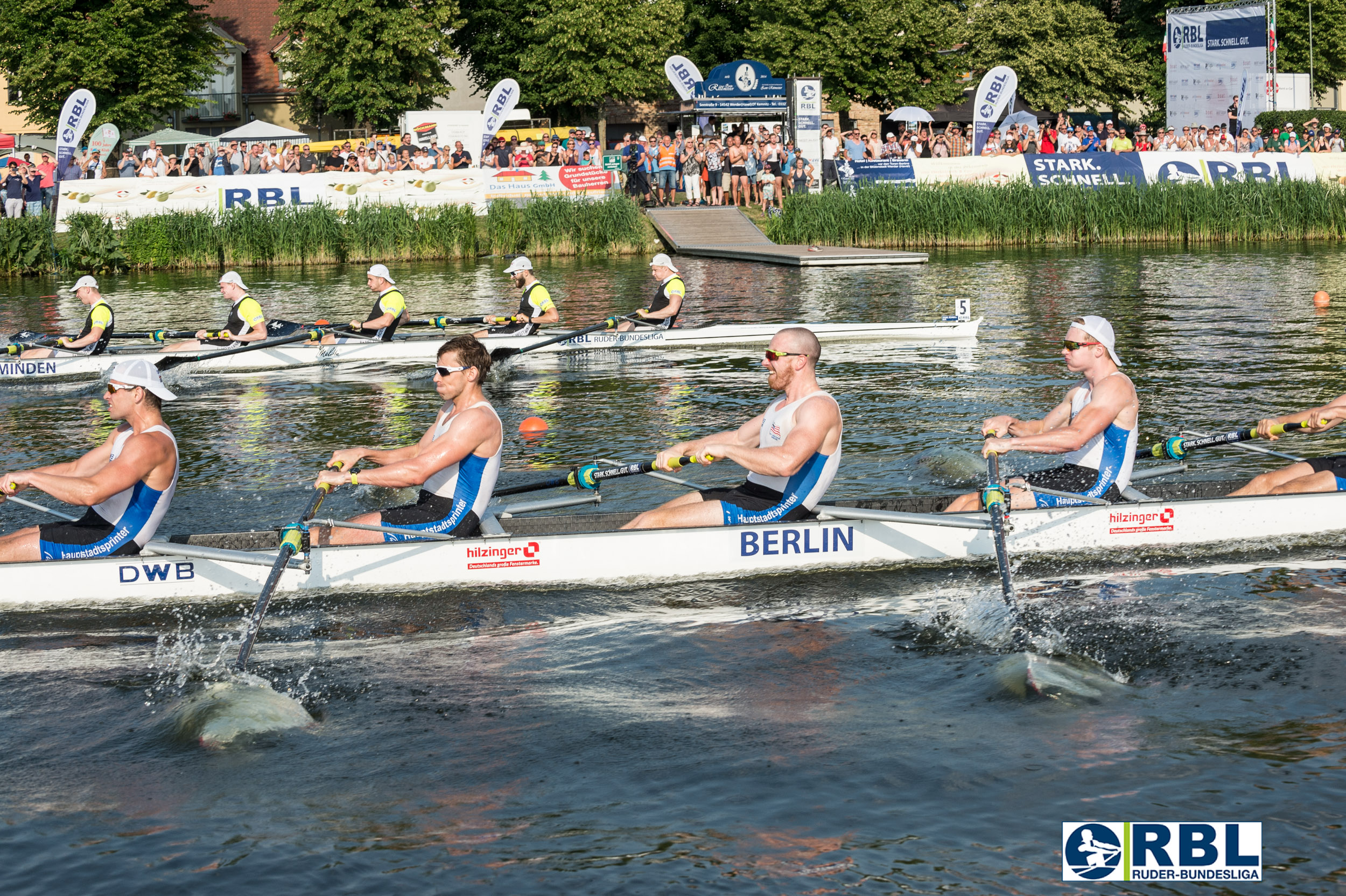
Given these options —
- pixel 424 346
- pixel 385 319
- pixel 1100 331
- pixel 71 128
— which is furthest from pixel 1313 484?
pixel 71 128

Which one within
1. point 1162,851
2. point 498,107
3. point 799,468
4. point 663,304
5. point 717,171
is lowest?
point 1162,851

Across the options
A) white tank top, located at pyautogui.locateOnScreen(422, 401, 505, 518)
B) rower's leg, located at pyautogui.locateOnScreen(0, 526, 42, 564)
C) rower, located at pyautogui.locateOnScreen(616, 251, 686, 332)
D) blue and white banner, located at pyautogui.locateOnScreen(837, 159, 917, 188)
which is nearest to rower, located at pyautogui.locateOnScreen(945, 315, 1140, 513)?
white tank top, located at pyautogui.locateOnScreen(422, 401, 505, 518)

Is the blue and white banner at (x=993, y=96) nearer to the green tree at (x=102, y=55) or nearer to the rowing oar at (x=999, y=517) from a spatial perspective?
the rowing oar at (x=999, y=517)

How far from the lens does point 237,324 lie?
18359 mm

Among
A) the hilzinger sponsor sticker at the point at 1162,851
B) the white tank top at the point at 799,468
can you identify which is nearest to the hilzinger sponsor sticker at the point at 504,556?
the white tank top at the point at 799,468

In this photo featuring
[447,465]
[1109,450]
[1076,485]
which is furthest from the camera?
[1076,485]

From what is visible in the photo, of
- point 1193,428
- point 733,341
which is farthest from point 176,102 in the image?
point 1193,428

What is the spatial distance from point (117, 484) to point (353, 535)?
1.48m

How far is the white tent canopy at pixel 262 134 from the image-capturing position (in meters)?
46.3

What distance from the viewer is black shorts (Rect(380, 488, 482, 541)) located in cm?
909

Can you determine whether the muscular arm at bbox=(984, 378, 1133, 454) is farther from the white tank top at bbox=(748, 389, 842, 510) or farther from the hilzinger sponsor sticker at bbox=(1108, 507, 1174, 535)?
the white tank top at bbox=(748, 389, 842, 510)

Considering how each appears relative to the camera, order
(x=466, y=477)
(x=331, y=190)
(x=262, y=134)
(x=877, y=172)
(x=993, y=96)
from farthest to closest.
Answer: (x=262, y=134), (x=993, y=96), (x=877, y=172), (x=331, y=190), (x=466, y=477)

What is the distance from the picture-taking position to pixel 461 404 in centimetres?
888

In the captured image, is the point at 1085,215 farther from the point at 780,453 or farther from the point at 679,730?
the point at 679,730
